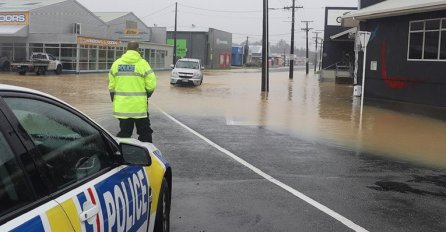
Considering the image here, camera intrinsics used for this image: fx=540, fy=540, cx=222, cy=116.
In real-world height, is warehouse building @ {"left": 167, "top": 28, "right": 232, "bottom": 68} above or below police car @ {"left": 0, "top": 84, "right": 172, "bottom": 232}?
above

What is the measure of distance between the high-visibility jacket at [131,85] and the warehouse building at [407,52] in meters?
12.8

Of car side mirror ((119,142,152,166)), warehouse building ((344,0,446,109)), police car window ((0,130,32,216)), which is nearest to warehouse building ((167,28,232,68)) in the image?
warehouse building ((344,0,446,109))

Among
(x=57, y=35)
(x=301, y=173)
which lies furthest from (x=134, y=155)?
(x=57, y=35)

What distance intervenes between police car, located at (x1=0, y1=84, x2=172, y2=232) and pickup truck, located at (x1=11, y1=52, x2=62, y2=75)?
3892 cm

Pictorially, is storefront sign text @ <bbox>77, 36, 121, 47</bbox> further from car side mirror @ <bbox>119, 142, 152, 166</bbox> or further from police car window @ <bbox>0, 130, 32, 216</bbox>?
police car window @ <bbox>0, 130, 32, 216</bbox>

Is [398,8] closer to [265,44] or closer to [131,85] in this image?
[265,44]

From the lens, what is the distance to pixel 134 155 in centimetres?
353

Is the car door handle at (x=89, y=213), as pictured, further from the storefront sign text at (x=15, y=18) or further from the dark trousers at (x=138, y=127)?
the storefront sign text at (x=15, y=18)

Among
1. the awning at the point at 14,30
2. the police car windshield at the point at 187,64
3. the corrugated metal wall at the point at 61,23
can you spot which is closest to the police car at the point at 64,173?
the police car windshield at the point at 187,64

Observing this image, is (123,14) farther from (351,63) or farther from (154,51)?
(351,63)

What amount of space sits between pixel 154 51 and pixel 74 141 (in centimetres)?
6197

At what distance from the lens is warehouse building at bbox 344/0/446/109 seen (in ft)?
61.3

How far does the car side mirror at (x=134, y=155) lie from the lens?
3482 millimetres

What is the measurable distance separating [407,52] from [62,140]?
19225 millimetres
